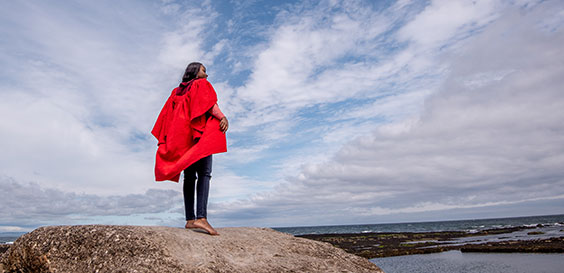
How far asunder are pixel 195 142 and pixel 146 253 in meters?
1.75


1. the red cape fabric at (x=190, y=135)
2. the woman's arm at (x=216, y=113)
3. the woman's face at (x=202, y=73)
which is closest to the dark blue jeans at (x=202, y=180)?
the red cape fabric at (x=190, y=135)

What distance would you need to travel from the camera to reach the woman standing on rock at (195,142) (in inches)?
197

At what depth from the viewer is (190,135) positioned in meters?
5.16

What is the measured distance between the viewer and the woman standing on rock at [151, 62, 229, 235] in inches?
197

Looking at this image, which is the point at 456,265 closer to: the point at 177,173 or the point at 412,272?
the point at 412,272

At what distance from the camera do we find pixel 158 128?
→ 563cm

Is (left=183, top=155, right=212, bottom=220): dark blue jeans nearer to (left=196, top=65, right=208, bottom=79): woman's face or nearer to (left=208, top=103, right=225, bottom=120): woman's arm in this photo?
(left=208, top=103, right=225, bottom=120): woman's arm

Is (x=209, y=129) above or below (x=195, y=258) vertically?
above

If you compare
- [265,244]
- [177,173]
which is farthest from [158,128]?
[265,244]

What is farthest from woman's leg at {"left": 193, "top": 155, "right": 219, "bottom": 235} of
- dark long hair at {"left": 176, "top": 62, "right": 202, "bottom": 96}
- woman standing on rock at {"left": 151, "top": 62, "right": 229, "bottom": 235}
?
dark long hair at {"left": 176, "top": 62, "right": 202, "bottom": 96}

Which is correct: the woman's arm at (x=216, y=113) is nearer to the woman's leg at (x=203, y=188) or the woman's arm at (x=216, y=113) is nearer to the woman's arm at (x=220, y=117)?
the woman's arm at (x=220, y=117)

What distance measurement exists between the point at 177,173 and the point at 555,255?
28216mm

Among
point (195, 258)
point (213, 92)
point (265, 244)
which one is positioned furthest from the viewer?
point (213, 92)

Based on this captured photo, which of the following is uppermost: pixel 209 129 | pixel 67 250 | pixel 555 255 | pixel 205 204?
pixel 209 129
